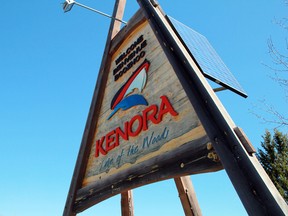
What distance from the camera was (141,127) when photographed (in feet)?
12.0

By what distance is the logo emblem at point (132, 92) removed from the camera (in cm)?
402

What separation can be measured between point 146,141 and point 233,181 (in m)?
1.56

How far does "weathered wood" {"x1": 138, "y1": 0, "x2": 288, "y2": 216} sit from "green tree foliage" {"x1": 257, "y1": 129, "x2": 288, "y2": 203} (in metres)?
17.6

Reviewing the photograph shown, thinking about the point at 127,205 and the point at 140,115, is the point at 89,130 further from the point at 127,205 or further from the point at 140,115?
the point at 127,205

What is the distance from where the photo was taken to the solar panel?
3217mm

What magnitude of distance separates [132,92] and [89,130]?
1319 mm

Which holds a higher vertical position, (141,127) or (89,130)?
(89,130)

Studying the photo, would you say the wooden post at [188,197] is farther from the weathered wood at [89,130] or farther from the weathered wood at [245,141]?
the weathered wood at [245,141]

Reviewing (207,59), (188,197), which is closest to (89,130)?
(188,197)

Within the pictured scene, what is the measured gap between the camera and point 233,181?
207cm

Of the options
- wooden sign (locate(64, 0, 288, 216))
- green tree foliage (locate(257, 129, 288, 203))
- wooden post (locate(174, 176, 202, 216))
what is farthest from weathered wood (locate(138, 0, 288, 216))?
green tree foliage (locate(257, 129, 288, 203))

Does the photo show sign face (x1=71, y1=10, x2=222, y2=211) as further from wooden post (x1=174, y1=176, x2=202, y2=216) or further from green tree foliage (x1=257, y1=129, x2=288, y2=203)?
green tree foliage (x1=257, y1=129, x2=288, y2=203)

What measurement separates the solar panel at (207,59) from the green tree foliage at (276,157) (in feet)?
54.9

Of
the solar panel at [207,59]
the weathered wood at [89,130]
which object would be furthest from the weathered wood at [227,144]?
the weathered wood at [89,130]
